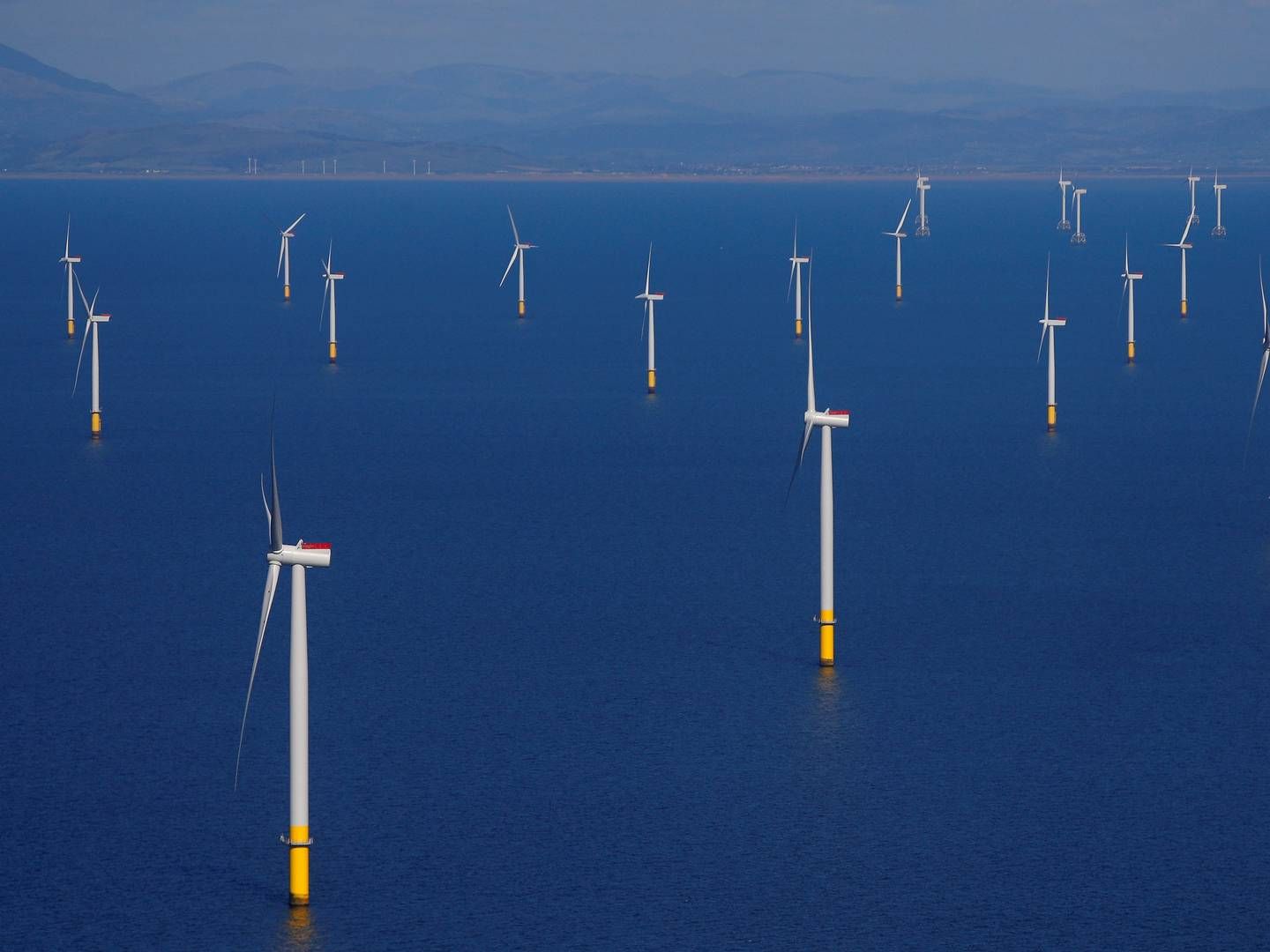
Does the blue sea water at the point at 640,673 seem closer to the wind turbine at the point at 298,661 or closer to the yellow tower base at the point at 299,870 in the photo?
the yellow tower base at the point at 299,870

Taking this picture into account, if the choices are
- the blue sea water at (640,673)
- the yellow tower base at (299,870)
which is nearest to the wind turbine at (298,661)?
the yellow tower base at (299,870)

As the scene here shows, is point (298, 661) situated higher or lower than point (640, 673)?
higher

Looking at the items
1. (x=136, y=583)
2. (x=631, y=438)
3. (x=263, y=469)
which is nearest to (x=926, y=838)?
(x=136, y=583)

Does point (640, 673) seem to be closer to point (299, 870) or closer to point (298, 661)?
point (299, 870)

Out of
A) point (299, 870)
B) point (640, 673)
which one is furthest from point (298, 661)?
point (640, 673)

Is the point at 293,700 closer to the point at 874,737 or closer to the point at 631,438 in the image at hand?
the point at 874,737

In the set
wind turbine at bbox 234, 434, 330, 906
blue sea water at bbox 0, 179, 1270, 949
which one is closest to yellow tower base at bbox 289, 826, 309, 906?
wind turbine at bbox 234, 434, 330, 906
